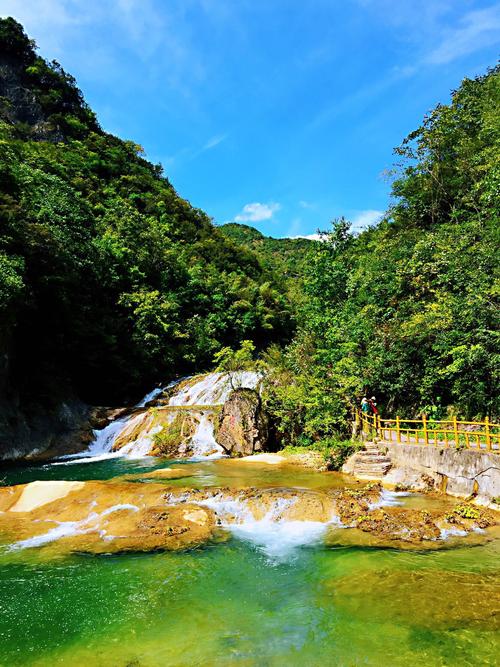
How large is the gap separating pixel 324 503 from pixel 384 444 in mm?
5418

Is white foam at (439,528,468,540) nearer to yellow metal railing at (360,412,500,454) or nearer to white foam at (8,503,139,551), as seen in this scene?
yellow metal railing at (360,412,500,454)

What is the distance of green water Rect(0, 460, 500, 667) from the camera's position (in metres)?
5.01

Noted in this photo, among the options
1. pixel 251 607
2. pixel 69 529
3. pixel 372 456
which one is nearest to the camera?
pixel 251 607

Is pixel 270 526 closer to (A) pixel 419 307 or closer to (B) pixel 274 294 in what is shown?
(A) pixel 419 307

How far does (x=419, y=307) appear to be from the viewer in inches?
720

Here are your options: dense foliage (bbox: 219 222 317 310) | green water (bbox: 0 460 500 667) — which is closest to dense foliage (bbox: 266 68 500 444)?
green water (bbox: 0 460 500 667)

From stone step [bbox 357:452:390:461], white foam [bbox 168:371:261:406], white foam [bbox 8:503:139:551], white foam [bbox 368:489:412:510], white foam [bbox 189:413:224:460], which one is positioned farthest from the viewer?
white foam [bbox 168:371:261:406]

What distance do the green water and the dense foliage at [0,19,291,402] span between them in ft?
39.9

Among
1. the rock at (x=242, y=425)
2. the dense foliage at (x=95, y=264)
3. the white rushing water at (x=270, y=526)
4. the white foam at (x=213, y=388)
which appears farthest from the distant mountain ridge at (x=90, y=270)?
the white rushing water at (x=270, y=526)

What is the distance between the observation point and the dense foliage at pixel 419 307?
594 inches

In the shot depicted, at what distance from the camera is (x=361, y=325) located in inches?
749

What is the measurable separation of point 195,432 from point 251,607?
13805 mm

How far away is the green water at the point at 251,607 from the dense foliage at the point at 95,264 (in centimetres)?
1215

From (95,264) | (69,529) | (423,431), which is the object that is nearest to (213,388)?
(95,264)
